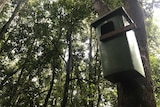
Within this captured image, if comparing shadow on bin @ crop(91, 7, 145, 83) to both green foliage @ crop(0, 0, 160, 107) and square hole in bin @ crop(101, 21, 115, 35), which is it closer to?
square hole in bin @ crop(101, 21, 115, 35)

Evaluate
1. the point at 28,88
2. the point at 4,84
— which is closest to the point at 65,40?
the point at 28,88

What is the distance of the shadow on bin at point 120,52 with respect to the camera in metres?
1.83

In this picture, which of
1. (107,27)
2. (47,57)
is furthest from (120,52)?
(47,57)

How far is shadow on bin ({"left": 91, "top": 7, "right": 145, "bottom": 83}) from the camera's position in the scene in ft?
6.01

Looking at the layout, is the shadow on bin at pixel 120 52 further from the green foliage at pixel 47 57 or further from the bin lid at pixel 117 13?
the green foliage at pixel 47 57

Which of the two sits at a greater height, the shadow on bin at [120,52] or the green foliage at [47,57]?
the green foliage at [47,57]

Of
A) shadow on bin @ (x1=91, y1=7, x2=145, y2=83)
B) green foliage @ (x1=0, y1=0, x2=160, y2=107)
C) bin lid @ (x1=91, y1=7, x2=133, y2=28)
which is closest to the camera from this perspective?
shadow on bin @ (x1=91, y1=7, x2=145, y2=83)

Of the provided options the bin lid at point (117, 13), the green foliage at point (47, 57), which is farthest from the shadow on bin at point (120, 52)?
the green foliage at point (47, 57)

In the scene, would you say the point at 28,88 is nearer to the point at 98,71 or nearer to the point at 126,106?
the point at 98,71

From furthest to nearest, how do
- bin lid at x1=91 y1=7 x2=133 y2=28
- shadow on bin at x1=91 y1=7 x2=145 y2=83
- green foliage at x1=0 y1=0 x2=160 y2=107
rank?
green foliage at x1=0 y1=0 x2=160 y2=107 < bin lid at x1=91 y1=7 x2=133 y2=28 < shadow on bin at x1=91 y1=7 x2=145 y2=83

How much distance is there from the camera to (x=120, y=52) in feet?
6.35

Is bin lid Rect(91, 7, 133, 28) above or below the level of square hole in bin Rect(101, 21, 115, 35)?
above

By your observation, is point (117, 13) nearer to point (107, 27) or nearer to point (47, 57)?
point (107, 27)

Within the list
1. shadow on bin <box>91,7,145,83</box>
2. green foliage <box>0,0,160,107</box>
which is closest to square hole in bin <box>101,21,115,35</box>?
shadow on bin <box>91,7,145,83</box>
